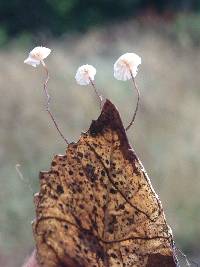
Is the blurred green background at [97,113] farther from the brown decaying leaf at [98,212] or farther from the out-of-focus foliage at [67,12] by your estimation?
the brown decaying leaf at [98,212]

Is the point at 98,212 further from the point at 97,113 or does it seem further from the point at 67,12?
the point at 67,12

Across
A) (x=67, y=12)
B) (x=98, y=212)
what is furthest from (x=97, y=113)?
(x=67, y=12)

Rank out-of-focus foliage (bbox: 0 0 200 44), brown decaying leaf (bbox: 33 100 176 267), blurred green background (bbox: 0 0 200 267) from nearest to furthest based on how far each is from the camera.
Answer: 1. brown decaying leaf (bbox: 33 100 176 267)
2. blurred green background (bbox: 0 0 200 267)
3. out-of-focus foliage (bbox: 0 0 200 44)

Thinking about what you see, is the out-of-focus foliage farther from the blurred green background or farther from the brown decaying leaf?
the brown decaying leaf

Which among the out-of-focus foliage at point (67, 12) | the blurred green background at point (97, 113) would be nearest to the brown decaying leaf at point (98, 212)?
the blurred green background at point (97, 113)

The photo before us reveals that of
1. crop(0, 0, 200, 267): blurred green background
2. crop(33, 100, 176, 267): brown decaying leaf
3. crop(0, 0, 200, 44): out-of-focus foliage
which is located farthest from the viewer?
crop(0, 0, 200, 44): out-of-focus foliage

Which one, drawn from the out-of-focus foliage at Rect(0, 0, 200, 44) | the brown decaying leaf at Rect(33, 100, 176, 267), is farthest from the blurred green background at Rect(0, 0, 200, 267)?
the brown decaying leaf at Rect(33, 100, 176, 267)
